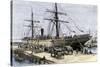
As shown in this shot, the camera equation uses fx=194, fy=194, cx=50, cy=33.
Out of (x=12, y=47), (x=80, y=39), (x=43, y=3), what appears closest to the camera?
(x=12, y=47)

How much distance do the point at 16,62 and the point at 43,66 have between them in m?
0.34

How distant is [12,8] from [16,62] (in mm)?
623

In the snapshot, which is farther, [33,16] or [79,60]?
[79,60]

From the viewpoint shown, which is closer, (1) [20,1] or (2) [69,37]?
(1) [20,1]

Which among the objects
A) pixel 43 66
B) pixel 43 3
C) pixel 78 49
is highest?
pixel 43 3

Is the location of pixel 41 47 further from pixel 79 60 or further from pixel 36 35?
pixel 79 60

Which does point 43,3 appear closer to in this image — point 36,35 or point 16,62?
point 36,35

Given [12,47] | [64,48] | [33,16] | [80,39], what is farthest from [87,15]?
[12,47]

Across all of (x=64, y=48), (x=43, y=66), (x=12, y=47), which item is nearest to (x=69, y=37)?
(x=64, y=48)

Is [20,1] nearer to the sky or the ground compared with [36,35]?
nearer to the sky

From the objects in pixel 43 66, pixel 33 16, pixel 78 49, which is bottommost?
pixel 43 66

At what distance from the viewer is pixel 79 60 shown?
250cm

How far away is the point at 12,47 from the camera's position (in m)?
2.22

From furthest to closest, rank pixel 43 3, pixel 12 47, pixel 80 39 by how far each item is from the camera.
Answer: pixel 80 39, pixel 43 3, pixel 12 47
